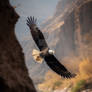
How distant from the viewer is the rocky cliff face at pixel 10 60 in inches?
88.6

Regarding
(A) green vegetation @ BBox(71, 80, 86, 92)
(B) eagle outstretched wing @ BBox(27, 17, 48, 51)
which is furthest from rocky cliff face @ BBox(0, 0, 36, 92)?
(A) green vegetation @ BBox(71, 80, 86, 92)

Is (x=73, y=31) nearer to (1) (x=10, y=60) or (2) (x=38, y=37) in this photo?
(2) (x=38, y=37)

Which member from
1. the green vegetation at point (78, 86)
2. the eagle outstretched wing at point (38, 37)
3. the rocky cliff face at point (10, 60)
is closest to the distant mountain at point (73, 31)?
the green vegetation at point (78, 86)

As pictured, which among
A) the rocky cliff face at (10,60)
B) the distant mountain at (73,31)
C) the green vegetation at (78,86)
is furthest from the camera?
the distant mountain at (73,31)

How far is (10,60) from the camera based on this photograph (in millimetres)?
2746

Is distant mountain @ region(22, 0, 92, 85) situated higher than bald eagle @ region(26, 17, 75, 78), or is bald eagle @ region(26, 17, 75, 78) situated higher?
distant mountain @ region(22, 0, 92, 85)

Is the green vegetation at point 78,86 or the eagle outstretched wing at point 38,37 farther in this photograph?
the green vegetation at point 78,86

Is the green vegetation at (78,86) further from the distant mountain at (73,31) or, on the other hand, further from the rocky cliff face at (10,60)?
the rocky cliff face at (10,60)

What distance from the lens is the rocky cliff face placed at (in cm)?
225

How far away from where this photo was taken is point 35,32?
523cm

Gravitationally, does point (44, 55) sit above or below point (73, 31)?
below

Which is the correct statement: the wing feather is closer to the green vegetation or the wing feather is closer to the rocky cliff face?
the rocky cliff face

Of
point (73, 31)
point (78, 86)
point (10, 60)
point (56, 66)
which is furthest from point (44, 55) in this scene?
point (73, 31)

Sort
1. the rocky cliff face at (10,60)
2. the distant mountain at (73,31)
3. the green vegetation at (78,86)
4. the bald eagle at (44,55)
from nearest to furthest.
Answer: the rocky cliff face at (10,60) < the bald eagle at (44,55) < the green vegetation at (78,86) < the distant mountain at (73,31)
